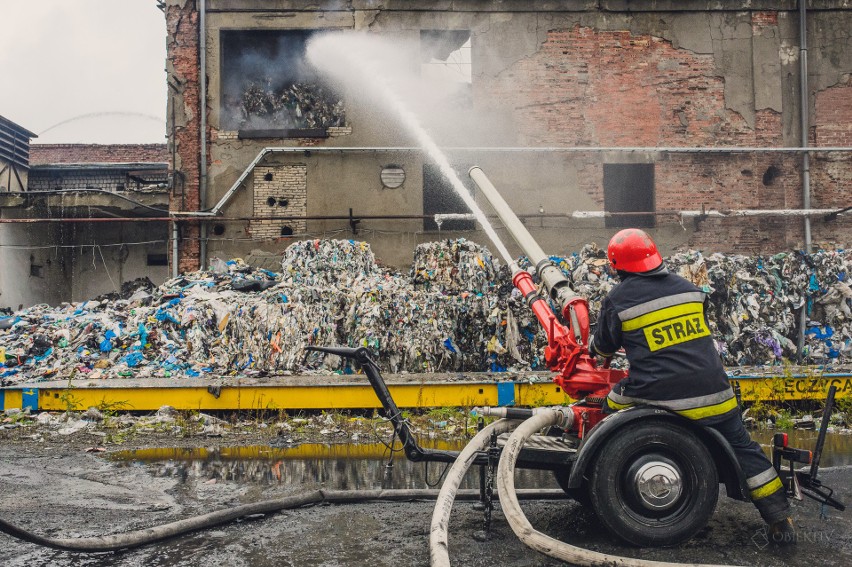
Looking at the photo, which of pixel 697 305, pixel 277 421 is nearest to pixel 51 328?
pixel 277 421

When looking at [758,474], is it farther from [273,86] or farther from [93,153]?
[93,153]

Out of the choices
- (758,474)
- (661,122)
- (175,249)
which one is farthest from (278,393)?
(661,122)

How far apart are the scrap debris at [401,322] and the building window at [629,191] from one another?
12.2 ft

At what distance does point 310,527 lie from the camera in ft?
13.8

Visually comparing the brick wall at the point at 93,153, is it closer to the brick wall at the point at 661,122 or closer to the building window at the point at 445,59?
the building window at the point at 445,59

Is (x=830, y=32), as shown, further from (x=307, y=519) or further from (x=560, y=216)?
(x=307, y=519)

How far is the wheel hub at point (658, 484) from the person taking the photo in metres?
3.71

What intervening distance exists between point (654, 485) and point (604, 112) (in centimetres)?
1242

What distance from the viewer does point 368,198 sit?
14438mm

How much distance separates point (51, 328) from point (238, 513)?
25.5ft

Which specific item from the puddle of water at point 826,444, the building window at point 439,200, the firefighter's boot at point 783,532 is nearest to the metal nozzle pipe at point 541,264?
the firefighter's boot at point 783,532

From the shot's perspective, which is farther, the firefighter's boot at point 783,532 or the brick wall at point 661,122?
the brick wall at point 661,122

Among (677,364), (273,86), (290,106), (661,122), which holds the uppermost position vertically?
(273,86)

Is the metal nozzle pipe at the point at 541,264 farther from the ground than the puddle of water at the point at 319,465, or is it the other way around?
the metal nozzle pipe at the point at 541,264
